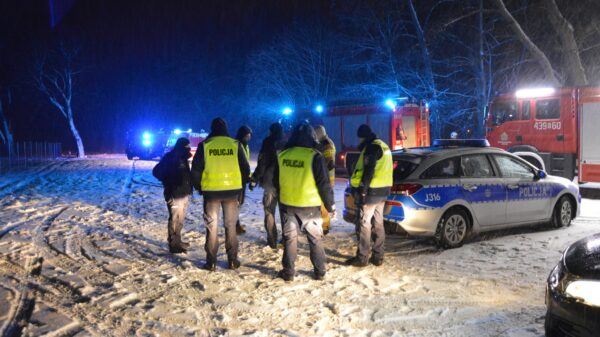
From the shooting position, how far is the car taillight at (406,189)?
22.8 ft

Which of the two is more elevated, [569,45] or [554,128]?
[569,45]

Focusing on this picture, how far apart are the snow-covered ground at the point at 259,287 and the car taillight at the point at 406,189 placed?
2.89 feet

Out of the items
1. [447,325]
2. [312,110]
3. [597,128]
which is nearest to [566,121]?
[597,128]

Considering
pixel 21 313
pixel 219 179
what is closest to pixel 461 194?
pixel 219 179

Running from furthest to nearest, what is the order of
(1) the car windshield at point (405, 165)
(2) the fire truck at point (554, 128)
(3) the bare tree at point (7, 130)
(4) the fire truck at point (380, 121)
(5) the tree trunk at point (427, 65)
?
1. (3) the bare tree at point (7, 130)
2. (5) the tree trunk at point (427, 65)
3. (4) the fire truck at point (380, 121)
4. (2) the fire truck at point (554, 128)
5. (1) the car windshield at point (405, 165)

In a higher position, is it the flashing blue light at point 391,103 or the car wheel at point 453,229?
the flashing blue light at point 391,103

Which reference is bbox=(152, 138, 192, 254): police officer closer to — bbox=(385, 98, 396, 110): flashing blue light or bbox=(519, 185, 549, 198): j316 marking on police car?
bbox=(519, 185, 549, 198): j316 marking on police car

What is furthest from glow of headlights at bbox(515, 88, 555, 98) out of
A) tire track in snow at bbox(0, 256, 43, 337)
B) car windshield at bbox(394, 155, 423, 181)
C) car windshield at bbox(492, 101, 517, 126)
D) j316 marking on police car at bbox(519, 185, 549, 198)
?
tire track in snow at bbox(0, 256, 43, 337)

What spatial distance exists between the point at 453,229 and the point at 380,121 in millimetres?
10782

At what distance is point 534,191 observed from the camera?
8.08 m

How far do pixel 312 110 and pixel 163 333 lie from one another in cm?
1672

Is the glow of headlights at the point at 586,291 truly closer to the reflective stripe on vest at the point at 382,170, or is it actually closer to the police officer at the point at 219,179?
the reflective stripe on vest at the point at 382,170

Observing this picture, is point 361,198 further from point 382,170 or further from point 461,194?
point 461,194

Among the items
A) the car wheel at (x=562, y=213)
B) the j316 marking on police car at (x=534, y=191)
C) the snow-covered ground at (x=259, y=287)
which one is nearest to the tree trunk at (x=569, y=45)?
the snow-covered ground at (x=259, y=287)
